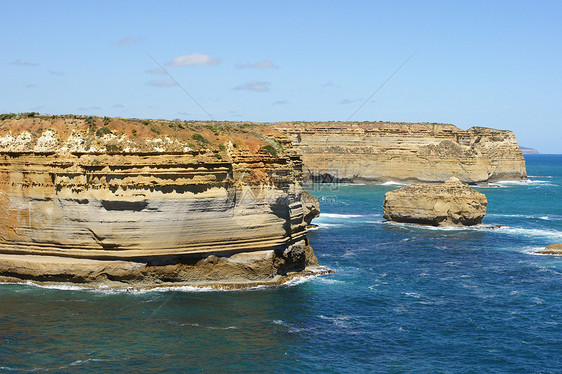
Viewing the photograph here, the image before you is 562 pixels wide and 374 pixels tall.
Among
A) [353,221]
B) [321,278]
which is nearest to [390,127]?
[353,221]

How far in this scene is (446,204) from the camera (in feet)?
202

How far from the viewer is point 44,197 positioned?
120 ft

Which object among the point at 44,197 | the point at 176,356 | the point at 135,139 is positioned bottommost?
the point at 176,356

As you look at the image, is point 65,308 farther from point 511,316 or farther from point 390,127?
point 390,127

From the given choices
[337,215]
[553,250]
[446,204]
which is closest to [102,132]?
[553,250]

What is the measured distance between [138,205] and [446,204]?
116 feet

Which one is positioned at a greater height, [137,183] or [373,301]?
[137,183]

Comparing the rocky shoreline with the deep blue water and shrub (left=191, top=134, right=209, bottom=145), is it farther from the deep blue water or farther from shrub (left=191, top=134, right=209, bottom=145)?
the deep blue water

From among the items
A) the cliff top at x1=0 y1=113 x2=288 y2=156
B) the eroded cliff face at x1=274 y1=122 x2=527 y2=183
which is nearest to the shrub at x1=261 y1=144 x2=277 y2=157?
the cliff top at x1=0 y1=113 x2=288 y2=156

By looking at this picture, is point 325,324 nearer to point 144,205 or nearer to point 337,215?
point 144,205

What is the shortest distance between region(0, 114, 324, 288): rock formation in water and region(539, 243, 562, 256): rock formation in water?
71.5ft

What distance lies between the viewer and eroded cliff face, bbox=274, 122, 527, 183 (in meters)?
125

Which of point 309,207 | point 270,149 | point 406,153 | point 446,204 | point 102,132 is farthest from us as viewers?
point 406,153

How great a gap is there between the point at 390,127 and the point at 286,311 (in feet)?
375
